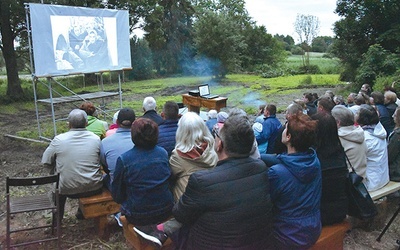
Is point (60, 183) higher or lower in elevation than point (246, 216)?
lower

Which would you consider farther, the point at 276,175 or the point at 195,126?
the point at 195,126

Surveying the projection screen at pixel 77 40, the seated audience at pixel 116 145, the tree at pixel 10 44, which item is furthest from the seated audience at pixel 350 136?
the tree at pixel 10 44

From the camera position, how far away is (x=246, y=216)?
2029 millimetres

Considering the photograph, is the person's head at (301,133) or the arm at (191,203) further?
the person's head at (301,133)

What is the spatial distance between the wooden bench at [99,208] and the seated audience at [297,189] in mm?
1733

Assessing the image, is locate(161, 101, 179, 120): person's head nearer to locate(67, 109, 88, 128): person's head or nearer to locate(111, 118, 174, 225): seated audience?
locate(67, 109, 88, 128): person's head

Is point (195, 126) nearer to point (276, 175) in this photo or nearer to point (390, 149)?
point (276, 175)

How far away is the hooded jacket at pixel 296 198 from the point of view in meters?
2.17

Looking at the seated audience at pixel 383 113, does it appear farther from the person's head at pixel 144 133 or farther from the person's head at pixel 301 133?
the person's head at pixel 144 133

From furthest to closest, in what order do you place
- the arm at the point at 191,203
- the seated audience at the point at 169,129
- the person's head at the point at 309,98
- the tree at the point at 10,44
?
the tree at the point at 10,44 < the person's head at the point at 309,98 < the seated audience at the point at 169,129 < the arm at the point at 191,203

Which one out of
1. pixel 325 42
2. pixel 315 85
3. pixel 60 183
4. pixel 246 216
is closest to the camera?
pixel 246 216

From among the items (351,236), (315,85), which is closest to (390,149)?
(351,236)

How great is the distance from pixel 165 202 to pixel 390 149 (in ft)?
8.35

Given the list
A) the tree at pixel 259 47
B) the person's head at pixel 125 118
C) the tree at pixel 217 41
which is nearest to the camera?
the person's head at pixel 125 118
